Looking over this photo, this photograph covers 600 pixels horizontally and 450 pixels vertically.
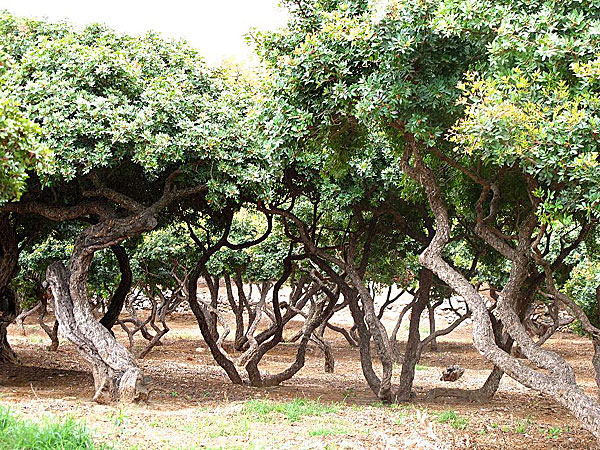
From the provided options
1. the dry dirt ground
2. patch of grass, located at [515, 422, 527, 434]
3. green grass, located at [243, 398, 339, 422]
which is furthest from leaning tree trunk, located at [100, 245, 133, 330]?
patch of grass, located at [515, 422, 527, 434]

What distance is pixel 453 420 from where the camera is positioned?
25.3ft

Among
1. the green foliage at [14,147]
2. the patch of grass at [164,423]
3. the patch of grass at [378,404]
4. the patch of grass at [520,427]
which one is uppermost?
the green foliage at [14,147]

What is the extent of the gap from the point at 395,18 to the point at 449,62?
0.69m

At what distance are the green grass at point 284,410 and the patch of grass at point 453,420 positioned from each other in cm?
135

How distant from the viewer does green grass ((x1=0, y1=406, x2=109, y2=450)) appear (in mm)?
4852

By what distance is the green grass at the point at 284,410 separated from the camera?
24.8 feet

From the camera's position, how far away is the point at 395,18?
5840 millimetres

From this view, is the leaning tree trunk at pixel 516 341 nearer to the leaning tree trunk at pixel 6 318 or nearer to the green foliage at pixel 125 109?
the green foliage at pixel 125 109

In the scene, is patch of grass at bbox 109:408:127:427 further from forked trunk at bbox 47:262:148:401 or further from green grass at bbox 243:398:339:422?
green grass at bbox 243:398:339:422

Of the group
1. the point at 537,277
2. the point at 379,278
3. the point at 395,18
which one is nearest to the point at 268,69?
the point at 395,18

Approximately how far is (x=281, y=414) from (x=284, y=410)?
0.80 ft

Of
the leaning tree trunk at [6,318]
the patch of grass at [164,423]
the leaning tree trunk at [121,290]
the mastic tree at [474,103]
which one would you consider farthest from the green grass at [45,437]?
the leaning tree trunk at [6,318]

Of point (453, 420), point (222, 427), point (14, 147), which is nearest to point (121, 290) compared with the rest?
point (222, 427)

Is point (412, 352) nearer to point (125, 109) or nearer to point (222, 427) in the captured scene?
point (222, 427)
